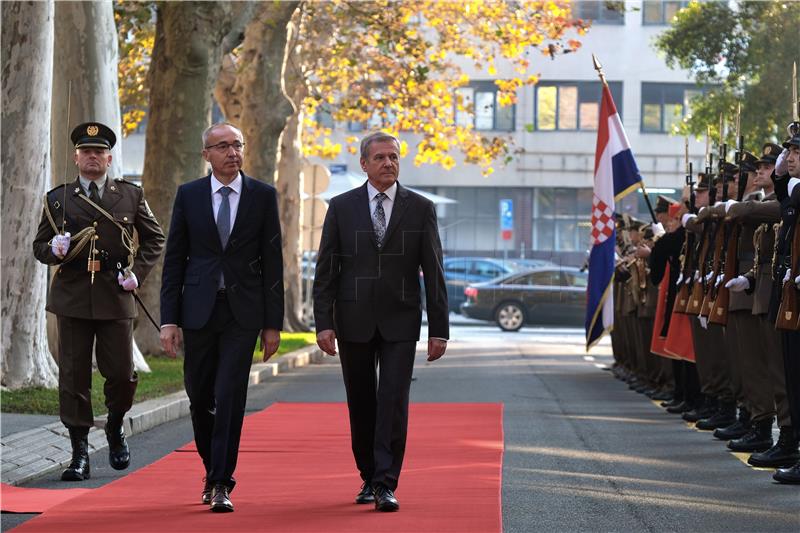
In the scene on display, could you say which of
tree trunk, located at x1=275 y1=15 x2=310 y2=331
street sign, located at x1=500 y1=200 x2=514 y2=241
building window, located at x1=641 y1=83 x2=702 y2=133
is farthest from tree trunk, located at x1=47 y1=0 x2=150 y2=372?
building window, located at x1=641 y1=83 x2=702 y2=133

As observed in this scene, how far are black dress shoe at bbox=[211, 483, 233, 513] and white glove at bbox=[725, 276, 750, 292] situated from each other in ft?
16.3

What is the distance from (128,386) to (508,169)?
50147 millimetres

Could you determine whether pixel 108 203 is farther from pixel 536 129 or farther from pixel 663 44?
pixel 536 129

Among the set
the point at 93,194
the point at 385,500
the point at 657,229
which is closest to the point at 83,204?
the point at 93,194

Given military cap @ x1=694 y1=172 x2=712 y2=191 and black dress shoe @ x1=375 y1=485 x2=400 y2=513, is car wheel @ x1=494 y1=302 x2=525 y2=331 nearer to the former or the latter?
military cap @ x1=694 y1=172 x2=712 y2=191

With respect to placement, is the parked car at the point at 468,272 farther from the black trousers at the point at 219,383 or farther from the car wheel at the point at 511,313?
the black trousers at the point at 219,383

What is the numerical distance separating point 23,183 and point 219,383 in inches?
276

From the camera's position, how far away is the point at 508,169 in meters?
60.4

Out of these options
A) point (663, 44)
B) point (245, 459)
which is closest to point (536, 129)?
point (663, 44)

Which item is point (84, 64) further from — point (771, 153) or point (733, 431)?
point (771, 153)

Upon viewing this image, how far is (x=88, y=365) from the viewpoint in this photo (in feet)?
35.0

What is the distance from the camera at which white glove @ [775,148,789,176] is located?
11.0m

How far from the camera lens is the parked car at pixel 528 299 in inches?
1593

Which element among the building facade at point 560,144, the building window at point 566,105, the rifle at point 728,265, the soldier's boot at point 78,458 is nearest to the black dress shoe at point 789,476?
the rifle at point 728,265
